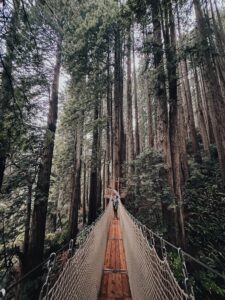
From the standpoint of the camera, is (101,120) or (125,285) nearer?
(125,285)

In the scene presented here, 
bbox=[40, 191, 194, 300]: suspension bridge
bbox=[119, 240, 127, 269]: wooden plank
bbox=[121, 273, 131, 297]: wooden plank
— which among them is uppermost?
bbox=[40, 191, 194, 300]: suspension bridge

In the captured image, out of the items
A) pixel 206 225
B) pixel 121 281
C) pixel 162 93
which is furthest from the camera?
pixel 206 225

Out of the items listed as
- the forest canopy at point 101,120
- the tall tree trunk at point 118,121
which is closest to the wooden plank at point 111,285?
the forest canopy at point 101,120

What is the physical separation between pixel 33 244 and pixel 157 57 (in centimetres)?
495

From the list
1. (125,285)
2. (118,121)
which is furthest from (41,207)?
(118,121)

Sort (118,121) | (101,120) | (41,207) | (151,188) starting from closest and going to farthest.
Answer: (151,188) → (41,207) → (101,120) → (118,121)

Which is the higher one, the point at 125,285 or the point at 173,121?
the point at 173,121

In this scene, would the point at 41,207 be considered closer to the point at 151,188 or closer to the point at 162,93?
the point at 151,188

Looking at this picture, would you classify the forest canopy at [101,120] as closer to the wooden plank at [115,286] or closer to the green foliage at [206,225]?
the green foliage at [206,225]

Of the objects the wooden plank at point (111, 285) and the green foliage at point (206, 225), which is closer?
the wooden plank at point (111, 285)

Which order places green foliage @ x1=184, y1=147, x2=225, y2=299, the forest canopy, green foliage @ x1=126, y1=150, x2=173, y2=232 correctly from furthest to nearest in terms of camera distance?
1. green foliage @ x1=126, y1=150, x2=173, y2=232
2. green foliage @ x1=184, y1=147, x2=225, y2=299
3. the forest canopy

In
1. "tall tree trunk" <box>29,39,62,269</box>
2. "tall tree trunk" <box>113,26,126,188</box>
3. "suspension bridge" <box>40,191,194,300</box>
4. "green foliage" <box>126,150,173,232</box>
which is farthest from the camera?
"tall tree trunk" <box>113,26,126,188</box>

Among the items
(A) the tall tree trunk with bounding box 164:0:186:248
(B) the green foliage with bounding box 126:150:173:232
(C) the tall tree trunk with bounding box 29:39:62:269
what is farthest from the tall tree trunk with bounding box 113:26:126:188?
(A) the tall tree trunk with bounding box 164:0:186:248

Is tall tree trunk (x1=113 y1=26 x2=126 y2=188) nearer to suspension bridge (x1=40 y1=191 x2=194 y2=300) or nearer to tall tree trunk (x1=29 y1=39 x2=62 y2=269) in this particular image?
tall tree trunk (x1=29 y1=39 x2=62 y2=269)
